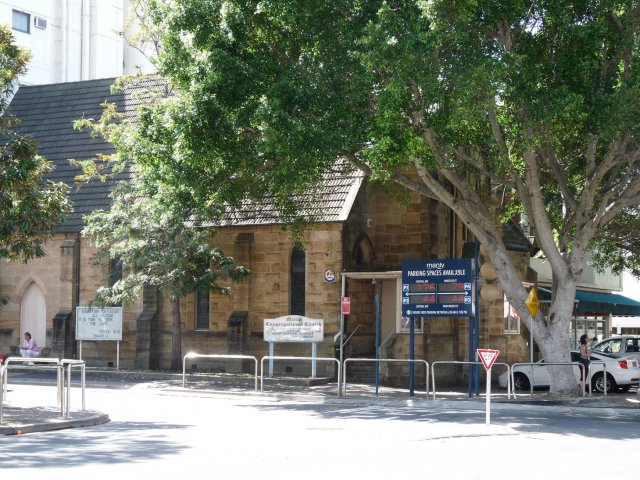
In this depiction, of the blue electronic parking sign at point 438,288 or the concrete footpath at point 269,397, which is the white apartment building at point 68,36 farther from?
the blue electronic parking sign at point 438,288

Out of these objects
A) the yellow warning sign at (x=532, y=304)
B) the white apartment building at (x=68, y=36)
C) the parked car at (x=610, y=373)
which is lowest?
the parked car at (x=610, y=373)

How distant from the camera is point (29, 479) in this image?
11703 mm

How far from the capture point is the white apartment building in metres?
61.5

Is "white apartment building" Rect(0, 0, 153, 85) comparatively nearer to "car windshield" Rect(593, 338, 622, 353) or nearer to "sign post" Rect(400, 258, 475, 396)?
"car windshield" Rect(593, 338, 622, 353)

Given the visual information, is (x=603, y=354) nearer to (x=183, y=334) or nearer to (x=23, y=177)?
(x=183, y=334)

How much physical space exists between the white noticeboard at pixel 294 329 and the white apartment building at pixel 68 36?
104 ft

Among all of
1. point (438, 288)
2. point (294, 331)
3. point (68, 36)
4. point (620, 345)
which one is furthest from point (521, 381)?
point (68, 36)

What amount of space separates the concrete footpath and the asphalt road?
43cm

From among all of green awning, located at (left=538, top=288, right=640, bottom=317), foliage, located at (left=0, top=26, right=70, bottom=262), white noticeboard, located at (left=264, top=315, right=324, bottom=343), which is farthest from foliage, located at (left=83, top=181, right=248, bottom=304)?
green awning, located at (left=538, top=288, right=640, bottom=317)

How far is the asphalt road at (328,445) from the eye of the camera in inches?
496

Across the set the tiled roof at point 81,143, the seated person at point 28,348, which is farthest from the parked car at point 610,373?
the seated person at point 28,348

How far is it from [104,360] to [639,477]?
28063mm

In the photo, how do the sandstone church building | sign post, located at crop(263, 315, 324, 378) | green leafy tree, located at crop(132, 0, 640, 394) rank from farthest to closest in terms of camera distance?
1. the sandstone church building
2. sign post, located at crop(263, 315, 324, 378)
3. green leafy tree, located at crop(132, 0, 640, 394)

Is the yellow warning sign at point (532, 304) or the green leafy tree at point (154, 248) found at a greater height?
the green leafy tree at point (154, 248)
